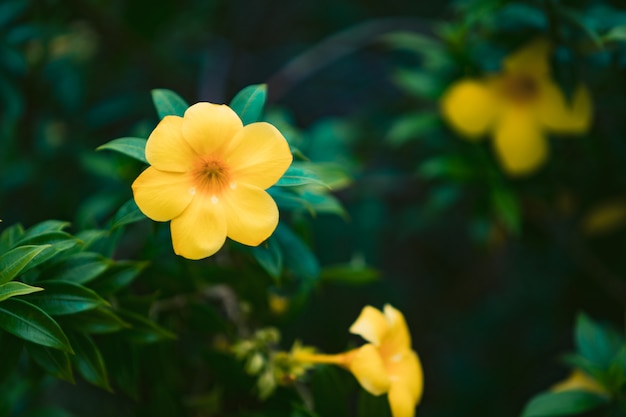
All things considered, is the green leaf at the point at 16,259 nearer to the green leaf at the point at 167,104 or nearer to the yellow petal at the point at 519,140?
the green leaf at the point at 167,104

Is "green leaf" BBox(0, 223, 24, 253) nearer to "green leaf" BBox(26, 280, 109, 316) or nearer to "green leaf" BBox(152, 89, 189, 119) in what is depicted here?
"green leaf" BBox(26, 280, 109, 316)

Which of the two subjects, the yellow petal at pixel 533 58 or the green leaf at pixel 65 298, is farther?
the yellow petal at pixel 533 58

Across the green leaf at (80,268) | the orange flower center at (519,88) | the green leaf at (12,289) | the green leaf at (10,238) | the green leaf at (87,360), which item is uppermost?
the orange flower center at (519,88)

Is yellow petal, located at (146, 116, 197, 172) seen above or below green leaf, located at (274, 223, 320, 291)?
above

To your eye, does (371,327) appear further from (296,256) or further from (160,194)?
(160,194)

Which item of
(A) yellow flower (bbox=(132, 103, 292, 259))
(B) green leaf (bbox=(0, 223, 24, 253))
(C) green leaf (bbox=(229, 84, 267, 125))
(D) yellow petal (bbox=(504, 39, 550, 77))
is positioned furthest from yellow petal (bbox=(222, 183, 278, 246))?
(D) yellow petal (bbox=(504, 39, 550, 77))

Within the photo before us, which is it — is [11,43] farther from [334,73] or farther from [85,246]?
[334,73]

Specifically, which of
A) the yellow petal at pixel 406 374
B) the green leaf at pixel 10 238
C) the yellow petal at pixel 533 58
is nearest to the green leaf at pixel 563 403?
the yellow petal at pixel 406 374
